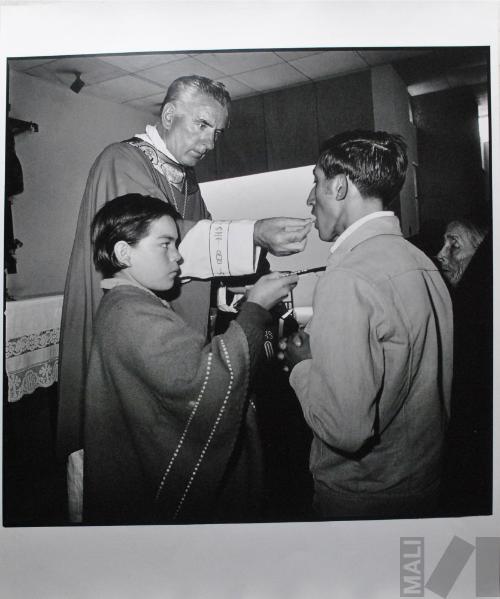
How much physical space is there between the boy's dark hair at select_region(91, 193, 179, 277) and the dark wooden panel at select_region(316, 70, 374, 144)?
49 centimetres

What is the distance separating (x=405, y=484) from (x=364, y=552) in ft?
0.82

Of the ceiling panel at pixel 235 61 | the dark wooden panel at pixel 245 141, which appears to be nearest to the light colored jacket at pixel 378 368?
the dark wooden panel at pixel 245 141

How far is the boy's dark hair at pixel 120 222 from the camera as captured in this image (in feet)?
4.98

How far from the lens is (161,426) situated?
4.95 feet

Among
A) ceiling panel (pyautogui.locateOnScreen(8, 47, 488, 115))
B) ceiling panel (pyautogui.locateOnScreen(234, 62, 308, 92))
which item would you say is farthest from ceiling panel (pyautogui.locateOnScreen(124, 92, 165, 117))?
ceiling panel (pyautogui.locateOnScreen(234, 62, 308, 92))

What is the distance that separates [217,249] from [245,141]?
12.2 inches

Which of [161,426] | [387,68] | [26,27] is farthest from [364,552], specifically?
[26,27]

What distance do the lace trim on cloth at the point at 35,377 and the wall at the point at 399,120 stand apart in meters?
1.05

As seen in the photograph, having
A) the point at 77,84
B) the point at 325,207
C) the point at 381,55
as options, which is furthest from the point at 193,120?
the point at 381,55

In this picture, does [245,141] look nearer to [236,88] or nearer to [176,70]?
[236,88]

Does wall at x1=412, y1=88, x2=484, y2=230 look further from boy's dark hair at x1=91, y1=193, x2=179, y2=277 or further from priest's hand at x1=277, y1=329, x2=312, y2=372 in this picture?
boy's dark hair at x1=91, y1=193, x2=179, y2=277

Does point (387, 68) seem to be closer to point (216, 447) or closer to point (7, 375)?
point (216, 447)

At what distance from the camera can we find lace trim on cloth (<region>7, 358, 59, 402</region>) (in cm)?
156

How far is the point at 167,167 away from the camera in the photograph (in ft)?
5.16
